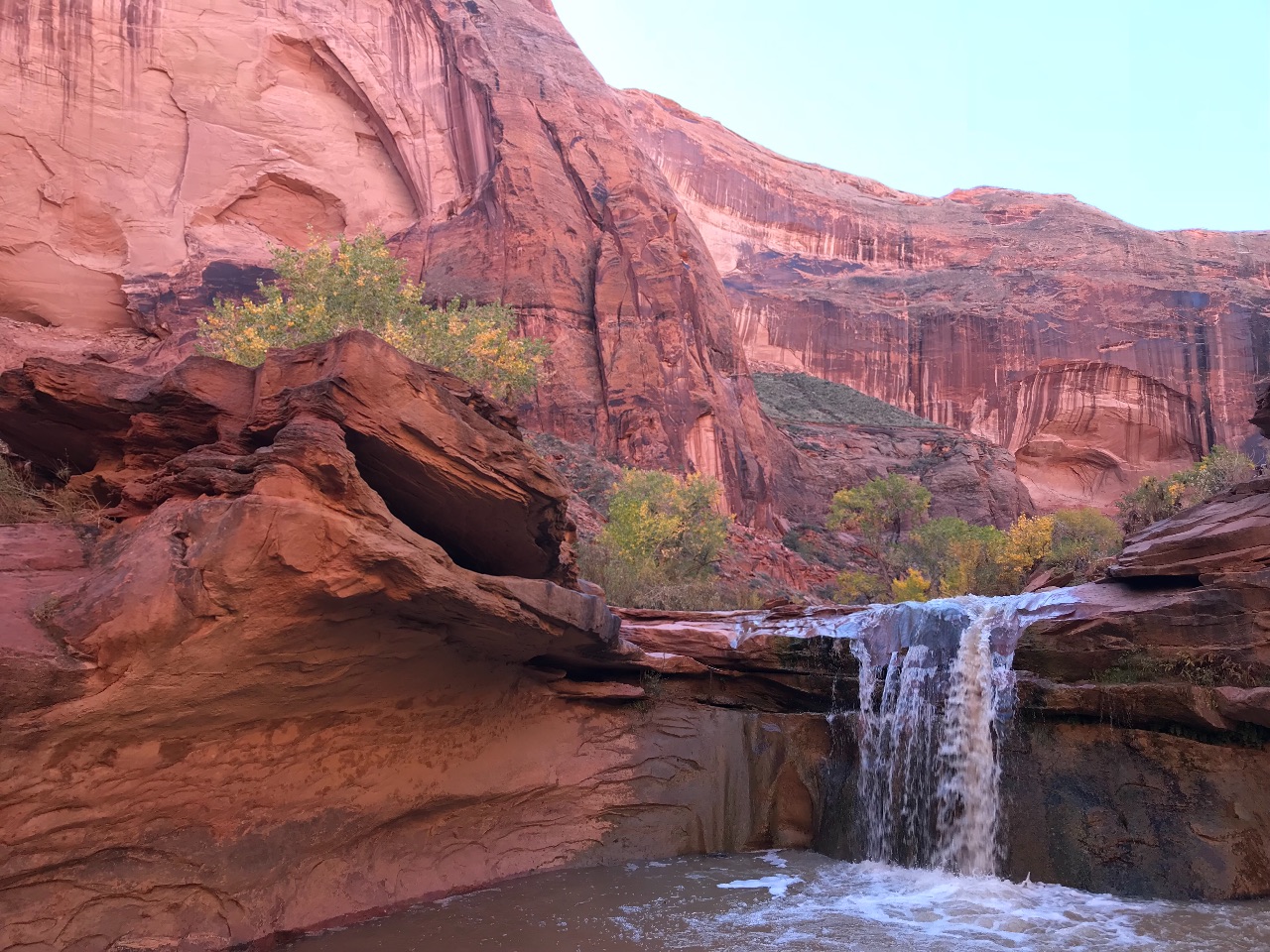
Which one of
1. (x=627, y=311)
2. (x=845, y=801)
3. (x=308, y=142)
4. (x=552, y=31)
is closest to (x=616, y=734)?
(x=845, y=801)

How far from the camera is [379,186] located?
37.2 m

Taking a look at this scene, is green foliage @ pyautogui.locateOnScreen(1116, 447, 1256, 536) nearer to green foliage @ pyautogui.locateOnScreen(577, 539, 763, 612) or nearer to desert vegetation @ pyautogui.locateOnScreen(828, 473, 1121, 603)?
desert vegetation @ pyautogui.locateOnScreen(828, 473, 1121, 603)

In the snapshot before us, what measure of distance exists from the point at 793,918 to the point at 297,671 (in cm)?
470

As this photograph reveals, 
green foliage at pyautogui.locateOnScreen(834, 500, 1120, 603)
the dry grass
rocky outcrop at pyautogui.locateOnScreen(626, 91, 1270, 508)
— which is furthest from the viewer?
rocky outcrop at pyautogui.locateOnScreen(626, 91, 1270, 508)

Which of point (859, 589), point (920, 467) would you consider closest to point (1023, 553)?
point (859, 589)

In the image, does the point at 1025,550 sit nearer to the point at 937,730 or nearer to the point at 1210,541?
the point at 1210,541

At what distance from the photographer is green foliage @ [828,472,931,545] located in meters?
35.9

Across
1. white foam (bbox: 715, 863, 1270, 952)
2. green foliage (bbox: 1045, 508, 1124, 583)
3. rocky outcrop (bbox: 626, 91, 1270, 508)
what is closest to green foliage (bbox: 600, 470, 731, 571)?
green foliage (bbox: 1045, 508, 1124, 583)

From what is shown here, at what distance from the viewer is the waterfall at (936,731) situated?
9664mm

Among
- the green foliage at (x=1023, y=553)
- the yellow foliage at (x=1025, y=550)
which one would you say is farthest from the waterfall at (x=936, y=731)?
the yellow foliage at (x=1025, y=550)

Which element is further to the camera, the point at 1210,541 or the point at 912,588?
the point at 912,588

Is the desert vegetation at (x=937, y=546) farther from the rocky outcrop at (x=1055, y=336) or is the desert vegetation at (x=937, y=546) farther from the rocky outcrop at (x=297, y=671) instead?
the rocky outcrop at (x=1055, y=336)

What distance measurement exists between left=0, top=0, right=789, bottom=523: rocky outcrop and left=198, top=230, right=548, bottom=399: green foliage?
1213 cm

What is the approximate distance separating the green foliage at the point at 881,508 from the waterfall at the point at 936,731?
984 inches
